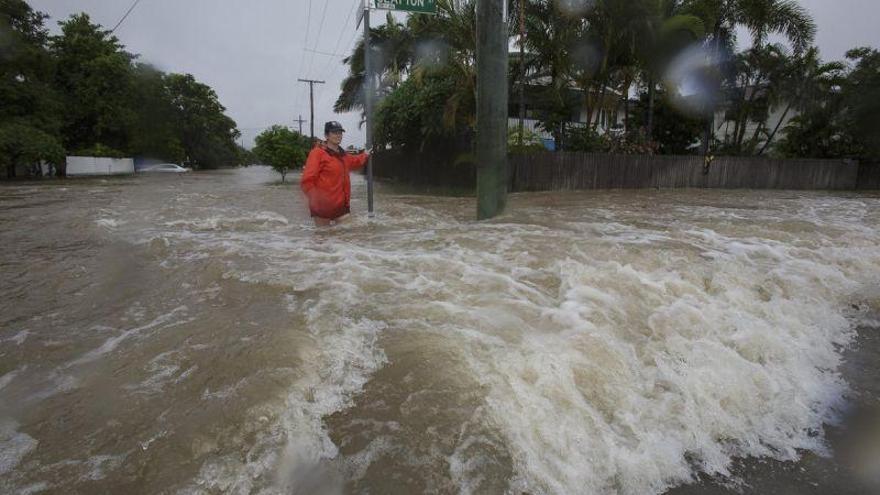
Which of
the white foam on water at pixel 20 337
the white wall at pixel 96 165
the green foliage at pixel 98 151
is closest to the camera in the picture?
the white foam on water at pixel 20 337

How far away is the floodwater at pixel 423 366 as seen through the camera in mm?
1958

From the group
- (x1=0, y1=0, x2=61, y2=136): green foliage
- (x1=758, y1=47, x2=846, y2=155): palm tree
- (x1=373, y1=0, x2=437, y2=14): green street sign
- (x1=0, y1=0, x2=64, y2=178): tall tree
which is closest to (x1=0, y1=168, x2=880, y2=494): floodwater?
(x1=373, y1=0, x2=437, y2=14): green street sign

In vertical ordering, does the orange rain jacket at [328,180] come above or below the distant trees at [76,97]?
below

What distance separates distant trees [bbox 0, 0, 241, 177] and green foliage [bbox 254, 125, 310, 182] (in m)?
8.48

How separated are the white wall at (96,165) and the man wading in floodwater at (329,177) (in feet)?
83.9

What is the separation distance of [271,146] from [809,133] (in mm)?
23923

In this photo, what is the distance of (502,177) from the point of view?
709cm

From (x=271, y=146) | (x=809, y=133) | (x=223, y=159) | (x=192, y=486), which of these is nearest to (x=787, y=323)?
(x=192, y=486)

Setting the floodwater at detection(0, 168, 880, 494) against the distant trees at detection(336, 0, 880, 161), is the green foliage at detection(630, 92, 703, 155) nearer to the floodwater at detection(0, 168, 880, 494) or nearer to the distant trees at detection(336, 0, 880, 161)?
the distant trees at detection(336, 0, 880, 161)

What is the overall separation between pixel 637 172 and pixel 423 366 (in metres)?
14.3

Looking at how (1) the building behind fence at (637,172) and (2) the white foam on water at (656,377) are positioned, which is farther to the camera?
(1) the building behind fence at (637,172)

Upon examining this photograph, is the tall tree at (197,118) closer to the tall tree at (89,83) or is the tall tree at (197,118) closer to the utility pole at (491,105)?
the tall tree at (89,83)

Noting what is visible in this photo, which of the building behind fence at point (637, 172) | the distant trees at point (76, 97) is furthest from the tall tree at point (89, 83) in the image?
the building behind fence at point (637, 172)

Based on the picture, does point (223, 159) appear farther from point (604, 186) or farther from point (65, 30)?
point (604, 186)
